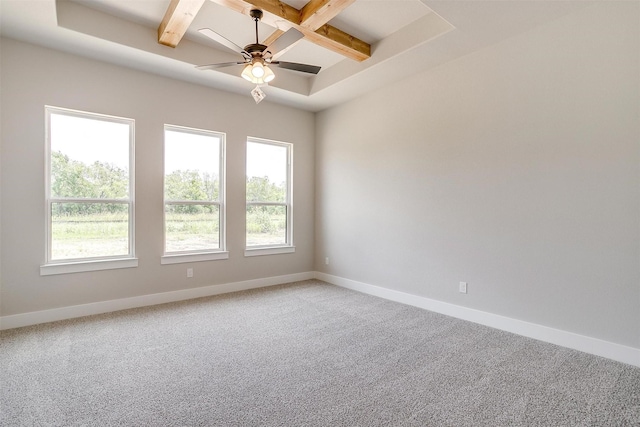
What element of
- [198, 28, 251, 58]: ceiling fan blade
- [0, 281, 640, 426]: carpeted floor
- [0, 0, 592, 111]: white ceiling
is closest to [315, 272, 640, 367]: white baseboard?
[0, 281, 640, 426]: carpeted floor

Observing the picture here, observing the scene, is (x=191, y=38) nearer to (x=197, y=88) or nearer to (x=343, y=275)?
(x=197, y=88)

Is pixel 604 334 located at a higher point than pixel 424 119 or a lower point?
lower

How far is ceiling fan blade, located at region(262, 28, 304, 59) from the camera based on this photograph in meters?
2.65

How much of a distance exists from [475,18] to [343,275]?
12.2 feet

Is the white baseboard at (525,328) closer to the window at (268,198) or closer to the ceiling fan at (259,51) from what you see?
the window at (268,198)

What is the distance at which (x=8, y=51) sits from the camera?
320 centimetres

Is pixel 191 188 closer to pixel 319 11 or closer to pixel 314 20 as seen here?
pixel 314 20

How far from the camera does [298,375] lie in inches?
93.3

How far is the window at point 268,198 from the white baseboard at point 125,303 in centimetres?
49

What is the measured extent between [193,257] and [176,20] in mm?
2819

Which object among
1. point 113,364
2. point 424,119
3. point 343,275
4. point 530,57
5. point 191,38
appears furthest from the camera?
point 343,275

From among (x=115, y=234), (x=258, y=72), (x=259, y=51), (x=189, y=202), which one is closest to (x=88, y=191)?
(x=115, y=234)

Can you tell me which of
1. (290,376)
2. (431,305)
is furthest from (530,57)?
(290,376)

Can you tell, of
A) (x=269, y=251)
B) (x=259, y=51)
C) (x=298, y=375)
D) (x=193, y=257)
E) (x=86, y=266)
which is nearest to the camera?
(x=298, y=375)
